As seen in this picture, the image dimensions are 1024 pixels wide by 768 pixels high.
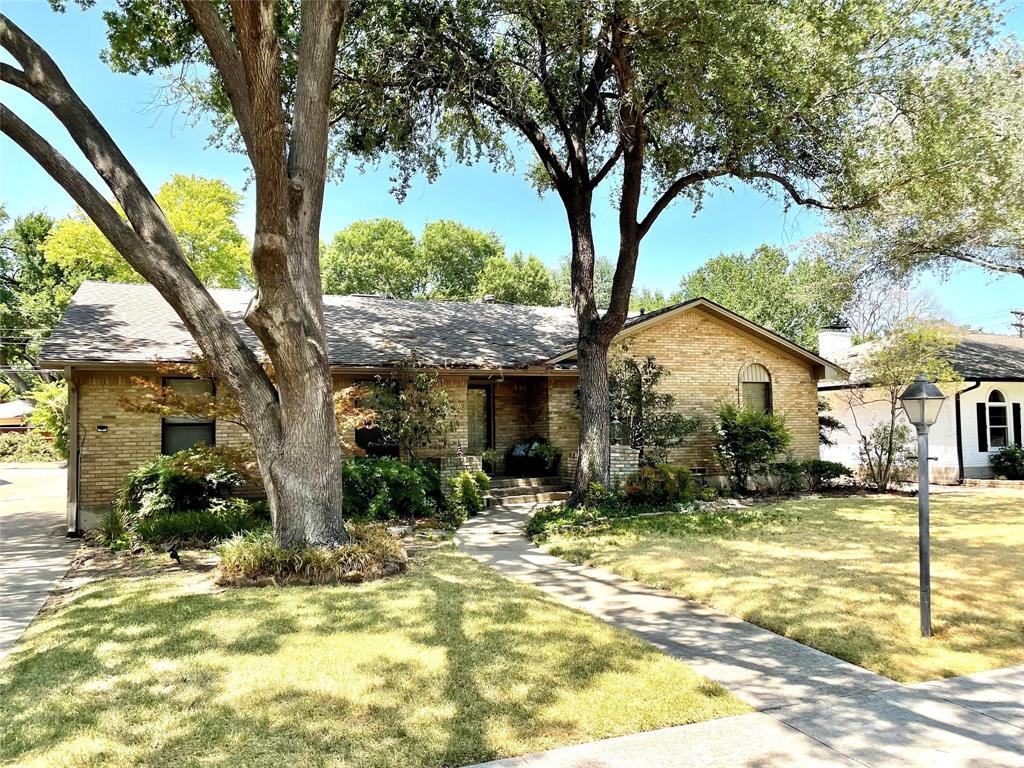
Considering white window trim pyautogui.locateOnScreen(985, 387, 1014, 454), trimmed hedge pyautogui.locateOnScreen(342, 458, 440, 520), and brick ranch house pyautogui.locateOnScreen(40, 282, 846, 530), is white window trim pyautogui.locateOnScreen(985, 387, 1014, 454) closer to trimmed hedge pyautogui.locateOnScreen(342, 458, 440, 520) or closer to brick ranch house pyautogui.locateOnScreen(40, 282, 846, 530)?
brick ranch house pyautogui.locateOnScreen(40, 282, 846, 530)

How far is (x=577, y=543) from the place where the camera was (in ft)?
32.7

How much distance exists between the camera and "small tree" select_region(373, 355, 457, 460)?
517 inches

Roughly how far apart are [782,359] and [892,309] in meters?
16.9

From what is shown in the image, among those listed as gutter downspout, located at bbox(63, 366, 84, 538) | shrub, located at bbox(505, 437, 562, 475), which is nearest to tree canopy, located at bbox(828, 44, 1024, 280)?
shrub, located at bbox(505, 437, 562, 475)

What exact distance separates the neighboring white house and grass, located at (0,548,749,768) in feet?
54.0

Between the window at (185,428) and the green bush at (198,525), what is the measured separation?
94.5 inches

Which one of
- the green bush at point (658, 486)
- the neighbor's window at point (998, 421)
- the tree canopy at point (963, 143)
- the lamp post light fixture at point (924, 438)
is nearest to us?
the lamp post light fixture at point (924, 438)

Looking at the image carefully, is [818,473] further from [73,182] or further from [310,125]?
[73,182]

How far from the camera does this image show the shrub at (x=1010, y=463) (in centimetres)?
1953

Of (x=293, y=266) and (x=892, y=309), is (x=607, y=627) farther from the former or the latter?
(x=892, y=309)

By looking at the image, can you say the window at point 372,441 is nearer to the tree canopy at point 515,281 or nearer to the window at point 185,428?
the window at point 185,428

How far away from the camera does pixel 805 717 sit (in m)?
4.02

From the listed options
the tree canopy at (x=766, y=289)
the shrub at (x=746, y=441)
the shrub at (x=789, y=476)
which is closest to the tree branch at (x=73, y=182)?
the shrub at (x=746, y=441)

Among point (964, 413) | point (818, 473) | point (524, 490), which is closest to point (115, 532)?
point (524, 490)
